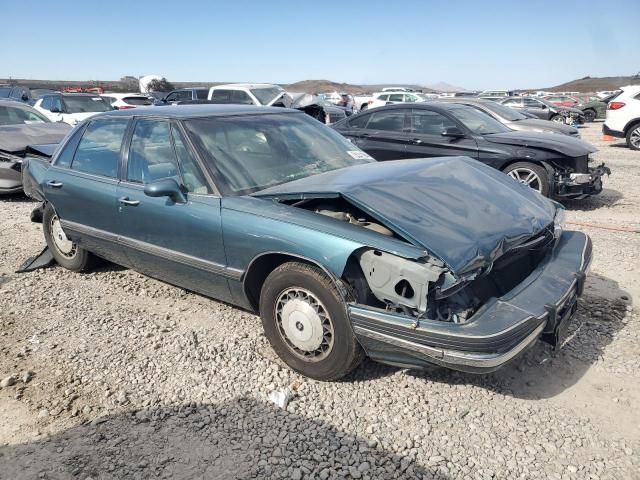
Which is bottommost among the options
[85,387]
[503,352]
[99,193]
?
[85,387]

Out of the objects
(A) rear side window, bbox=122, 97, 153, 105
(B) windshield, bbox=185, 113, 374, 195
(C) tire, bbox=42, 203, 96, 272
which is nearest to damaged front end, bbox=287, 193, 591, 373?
(B) windshield, bbox=185, 113, 374, 195

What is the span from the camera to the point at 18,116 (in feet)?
31.5

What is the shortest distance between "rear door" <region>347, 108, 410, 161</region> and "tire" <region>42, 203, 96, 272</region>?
15.9 ft

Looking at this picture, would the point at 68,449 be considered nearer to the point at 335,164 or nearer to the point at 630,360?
the point at 335,164


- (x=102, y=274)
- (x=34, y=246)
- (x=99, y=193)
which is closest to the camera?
(x=99, y=193)

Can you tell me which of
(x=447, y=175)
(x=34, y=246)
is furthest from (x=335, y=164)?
(x=34, y=246)

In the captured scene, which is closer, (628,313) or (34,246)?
(628,313)

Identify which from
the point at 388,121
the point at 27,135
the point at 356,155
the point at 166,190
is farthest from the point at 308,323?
the point at 27,135

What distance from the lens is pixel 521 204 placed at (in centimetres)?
349

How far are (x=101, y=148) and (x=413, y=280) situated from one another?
10.5 feet

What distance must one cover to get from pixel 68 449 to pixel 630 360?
11.2 feet

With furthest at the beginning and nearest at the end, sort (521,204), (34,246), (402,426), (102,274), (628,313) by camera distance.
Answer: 1. (34,246)
2. (102,274)
3. (628,313)
4. (521,204)
5. (402,426)

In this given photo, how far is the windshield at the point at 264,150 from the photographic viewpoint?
3537mm

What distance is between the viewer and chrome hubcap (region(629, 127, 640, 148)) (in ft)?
44.0
